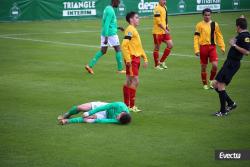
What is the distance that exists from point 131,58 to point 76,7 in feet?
85.6

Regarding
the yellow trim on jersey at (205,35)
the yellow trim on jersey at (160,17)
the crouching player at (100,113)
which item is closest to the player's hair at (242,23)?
the crouching player at (100,113)

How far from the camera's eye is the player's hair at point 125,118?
14.0m

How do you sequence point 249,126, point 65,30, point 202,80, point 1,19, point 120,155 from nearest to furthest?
1. point 120,155
2. point 249,126
3. point 202,80
4. point 65,30
5. point 1,19

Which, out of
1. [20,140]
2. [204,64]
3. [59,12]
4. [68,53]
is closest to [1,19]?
[59,12]

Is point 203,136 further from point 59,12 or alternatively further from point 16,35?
point 59,12

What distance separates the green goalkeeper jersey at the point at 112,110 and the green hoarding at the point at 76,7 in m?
25.8

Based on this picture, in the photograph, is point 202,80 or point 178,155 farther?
point 202,80

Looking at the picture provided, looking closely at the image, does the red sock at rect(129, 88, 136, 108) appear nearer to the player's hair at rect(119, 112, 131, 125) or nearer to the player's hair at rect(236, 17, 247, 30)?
the player's hair at rect(119, 112, 131, 125)

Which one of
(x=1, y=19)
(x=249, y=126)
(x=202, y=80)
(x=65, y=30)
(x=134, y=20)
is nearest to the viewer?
(x=249, y=126)

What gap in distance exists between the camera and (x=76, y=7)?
4181cm

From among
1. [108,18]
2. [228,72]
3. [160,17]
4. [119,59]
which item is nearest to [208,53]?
[119,59]

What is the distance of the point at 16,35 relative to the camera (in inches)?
1304

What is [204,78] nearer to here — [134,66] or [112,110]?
[134,66]

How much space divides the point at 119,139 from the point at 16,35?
69.3 feet
